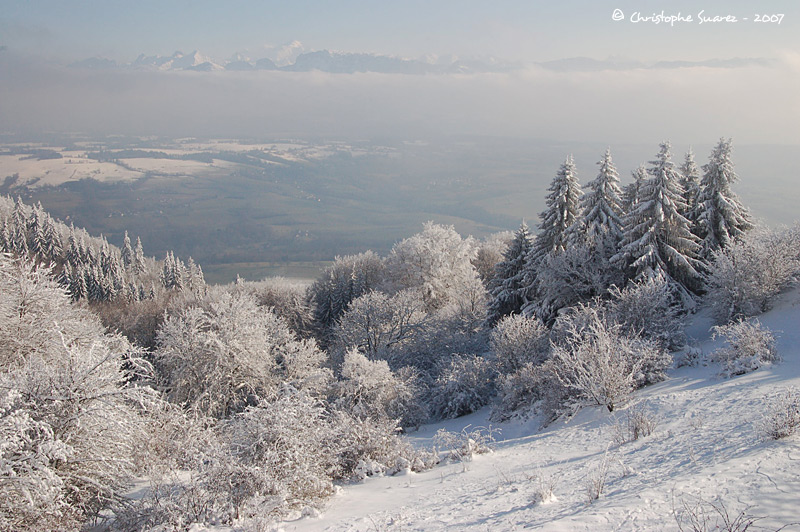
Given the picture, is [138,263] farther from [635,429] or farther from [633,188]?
[635,429]

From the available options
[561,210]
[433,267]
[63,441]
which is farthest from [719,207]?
[63,441]

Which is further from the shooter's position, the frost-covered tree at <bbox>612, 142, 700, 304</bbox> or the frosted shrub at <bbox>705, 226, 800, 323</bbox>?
the frost-covered tree at <bbox>612, 142, 700, 304</bbox>

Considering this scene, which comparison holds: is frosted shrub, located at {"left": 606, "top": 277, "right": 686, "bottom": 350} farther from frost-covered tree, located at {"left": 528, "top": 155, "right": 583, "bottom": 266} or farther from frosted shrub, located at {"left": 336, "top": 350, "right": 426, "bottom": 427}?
frosted shrub, located at {"left": 336, "top": 350, "right": 426, "bottom": 427}

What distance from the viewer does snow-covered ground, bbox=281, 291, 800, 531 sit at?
6.30 m

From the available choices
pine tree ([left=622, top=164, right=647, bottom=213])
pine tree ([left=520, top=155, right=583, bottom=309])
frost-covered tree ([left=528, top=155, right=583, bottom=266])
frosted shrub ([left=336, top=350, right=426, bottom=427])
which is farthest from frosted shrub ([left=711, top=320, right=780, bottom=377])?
pine tree ([left=622, top=164, right=647, bottom=213])

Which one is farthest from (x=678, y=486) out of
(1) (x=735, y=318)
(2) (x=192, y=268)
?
(2) (x=192, y=268)

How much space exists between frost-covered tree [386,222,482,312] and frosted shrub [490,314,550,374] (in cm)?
1687

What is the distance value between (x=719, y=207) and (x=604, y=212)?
249 inches

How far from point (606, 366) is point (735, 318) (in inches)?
377

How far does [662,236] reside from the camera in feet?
77.8

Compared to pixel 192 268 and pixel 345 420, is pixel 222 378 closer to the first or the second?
pixel 345 420

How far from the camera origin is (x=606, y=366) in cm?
1254

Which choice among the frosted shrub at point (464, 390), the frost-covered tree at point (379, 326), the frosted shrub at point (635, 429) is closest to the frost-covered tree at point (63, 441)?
the frosted shrub at point (635, 429)

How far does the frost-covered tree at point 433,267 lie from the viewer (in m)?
39.5
